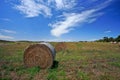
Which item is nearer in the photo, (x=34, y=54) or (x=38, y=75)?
(x=38, y=75)

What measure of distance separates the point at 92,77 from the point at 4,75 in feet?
13.8

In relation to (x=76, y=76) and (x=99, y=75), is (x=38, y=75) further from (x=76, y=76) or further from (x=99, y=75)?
(x=99, y=75)

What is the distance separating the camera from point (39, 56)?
11008 millimetres

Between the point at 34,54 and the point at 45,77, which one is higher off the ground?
the point at 34,54

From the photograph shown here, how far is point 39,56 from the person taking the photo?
36.1 feet

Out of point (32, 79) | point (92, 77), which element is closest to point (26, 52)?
point (32, 79)

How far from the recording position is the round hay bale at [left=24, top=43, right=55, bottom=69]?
10.8 metres

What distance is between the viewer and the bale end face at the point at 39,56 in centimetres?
1077

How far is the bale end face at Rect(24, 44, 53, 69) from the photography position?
10.8 meters

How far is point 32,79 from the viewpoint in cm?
797

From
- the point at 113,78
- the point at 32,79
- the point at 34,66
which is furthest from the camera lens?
the point at 34,66

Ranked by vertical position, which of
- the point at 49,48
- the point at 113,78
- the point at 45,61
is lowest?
the point at 113,78

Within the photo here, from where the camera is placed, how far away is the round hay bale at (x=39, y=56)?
35.3ft

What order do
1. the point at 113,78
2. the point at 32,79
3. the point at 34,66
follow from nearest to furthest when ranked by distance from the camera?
1. the point at 32,79
2. the point at 113,78
3. the point at 34,66
